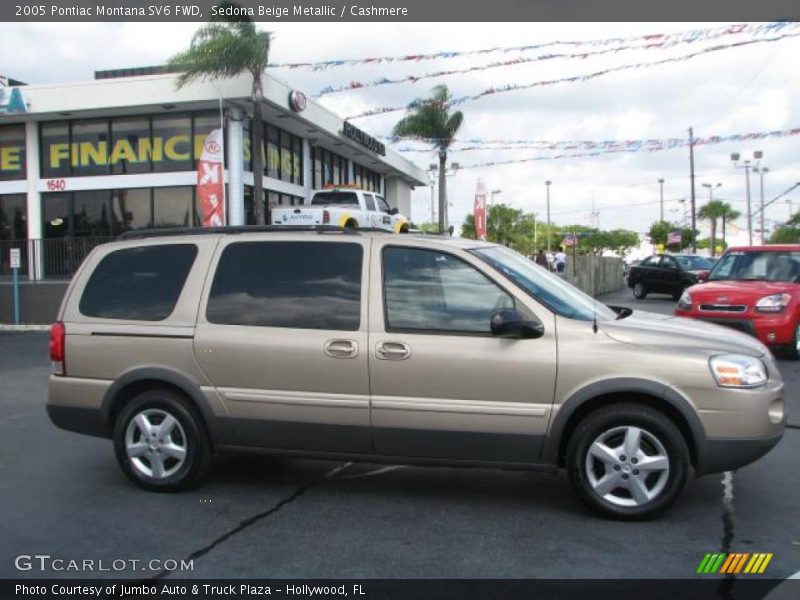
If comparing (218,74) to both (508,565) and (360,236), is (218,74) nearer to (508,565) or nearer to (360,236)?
(360,236)

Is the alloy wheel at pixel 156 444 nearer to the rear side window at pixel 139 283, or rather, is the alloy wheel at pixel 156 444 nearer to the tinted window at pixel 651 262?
the rear side window at pixel 139 283

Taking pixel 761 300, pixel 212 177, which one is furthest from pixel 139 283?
pixel 212 177

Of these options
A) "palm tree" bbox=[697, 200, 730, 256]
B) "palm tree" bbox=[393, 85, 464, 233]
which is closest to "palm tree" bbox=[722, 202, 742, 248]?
"palm tree" bbox=[697, 200, 730, 256]

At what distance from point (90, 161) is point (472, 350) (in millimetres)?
21805

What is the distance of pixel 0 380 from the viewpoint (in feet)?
34.9

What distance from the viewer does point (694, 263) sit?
26.6 metres

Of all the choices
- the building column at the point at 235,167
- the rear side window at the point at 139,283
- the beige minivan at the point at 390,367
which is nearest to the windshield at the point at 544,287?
the beige minivan at the point at 390,367

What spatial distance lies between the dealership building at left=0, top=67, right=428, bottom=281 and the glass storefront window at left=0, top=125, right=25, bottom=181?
0.03 meters

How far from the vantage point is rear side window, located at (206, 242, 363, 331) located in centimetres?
507

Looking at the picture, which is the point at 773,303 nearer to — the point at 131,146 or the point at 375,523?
the point at 375,523

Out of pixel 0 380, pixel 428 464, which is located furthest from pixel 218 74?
pixel 428 464

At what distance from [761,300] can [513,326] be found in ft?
25.8

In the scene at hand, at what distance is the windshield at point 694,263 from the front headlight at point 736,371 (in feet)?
72.3

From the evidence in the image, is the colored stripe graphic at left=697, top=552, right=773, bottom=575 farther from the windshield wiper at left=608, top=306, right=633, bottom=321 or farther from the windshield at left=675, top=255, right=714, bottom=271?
the windshield at left=675, top=255, right=714, bottom=271
